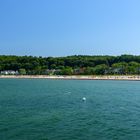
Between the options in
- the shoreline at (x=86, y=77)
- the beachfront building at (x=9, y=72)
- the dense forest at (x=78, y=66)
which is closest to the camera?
the shoreline at (x=86, y=77)

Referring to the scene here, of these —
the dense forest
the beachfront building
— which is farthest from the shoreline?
the beachfront building

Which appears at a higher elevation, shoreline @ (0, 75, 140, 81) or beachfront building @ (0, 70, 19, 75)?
beachfront building @ (0, 70, 19, 75)

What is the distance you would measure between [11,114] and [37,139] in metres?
10.8

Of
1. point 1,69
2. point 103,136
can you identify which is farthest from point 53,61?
point 103,136

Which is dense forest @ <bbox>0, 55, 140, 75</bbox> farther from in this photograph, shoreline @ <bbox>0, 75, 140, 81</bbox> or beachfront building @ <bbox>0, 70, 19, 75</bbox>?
shoreline @ <bbox>0, 75, 140, 81</bbox>

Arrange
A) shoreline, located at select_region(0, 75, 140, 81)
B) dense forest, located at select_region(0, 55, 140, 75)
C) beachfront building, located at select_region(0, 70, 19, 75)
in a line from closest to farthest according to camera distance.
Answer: shoreline, located at select_region(0, 75, 140, 81) → dense forest, located at select_region(0, 55, 140, 75) → beachfront building, located at select_region(0, 70, 19, 75)

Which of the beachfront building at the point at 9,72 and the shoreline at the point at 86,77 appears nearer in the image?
the shoreline at the point at 86,77

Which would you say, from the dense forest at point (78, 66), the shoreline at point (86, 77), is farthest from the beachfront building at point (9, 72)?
the shoreline at point (86, 77)

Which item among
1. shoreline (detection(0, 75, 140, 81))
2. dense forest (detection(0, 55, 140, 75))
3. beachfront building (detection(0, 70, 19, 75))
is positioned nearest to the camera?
Result: shoreline (detection(0, 75, 140, 81))

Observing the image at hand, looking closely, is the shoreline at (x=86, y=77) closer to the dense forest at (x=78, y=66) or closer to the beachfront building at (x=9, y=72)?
the dense forest at (x=78, y=66)

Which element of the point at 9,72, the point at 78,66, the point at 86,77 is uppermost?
the point at 78,66

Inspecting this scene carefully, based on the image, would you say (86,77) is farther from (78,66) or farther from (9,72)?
(9,72)

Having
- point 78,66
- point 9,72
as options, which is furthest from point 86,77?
point 9,72

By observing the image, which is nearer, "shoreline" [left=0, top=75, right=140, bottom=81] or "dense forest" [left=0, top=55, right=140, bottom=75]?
"shoreline" [left=0, top=75, right=140, bottom=81]
